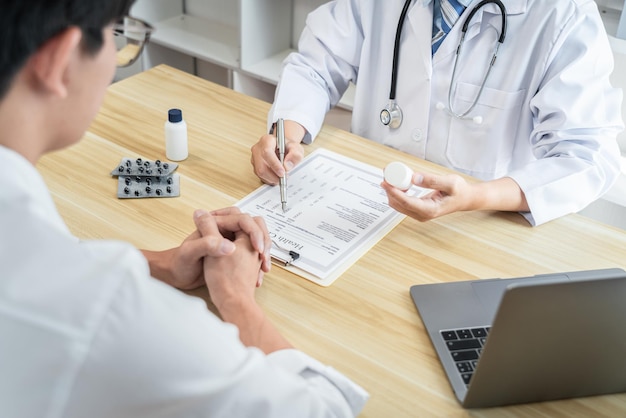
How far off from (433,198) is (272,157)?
1.08 ft

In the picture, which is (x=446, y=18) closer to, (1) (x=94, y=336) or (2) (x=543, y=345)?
(2) (x=543, y=345)

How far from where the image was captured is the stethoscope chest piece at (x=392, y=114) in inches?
65.8

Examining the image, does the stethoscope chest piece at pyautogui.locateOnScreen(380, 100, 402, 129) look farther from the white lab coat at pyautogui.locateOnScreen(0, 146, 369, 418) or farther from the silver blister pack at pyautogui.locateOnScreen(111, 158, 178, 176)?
the white lab coat at pyautogui.locateOnScreen(0, 146, 369, 418)

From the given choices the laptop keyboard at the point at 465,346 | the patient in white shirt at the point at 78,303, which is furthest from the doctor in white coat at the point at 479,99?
the patient in white shirt at the point at 78,303

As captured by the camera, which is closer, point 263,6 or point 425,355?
point 425,355

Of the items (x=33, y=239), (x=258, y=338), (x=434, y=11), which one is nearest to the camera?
(x=33, y=239)

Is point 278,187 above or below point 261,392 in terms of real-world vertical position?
below

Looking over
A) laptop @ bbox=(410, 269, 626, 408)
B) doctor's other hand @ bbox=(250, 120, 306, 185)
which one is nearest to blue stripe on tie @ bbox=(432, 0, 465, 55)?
doctor's other hand @ bbox=(250, 120, 306, 185)

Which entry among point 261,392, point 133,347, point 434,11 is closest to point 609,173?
point 434,11

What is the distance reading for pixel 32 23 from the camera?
611 mm

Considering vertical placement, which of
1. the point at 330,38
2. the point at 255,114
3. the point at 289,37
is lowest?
the point at 289,37

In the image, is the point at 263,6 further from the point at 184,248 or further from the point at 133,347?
A: the point at 133,347

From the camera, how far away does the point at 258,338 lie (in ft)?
3.12

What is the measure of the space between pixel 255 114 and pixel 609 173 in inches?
32.2
